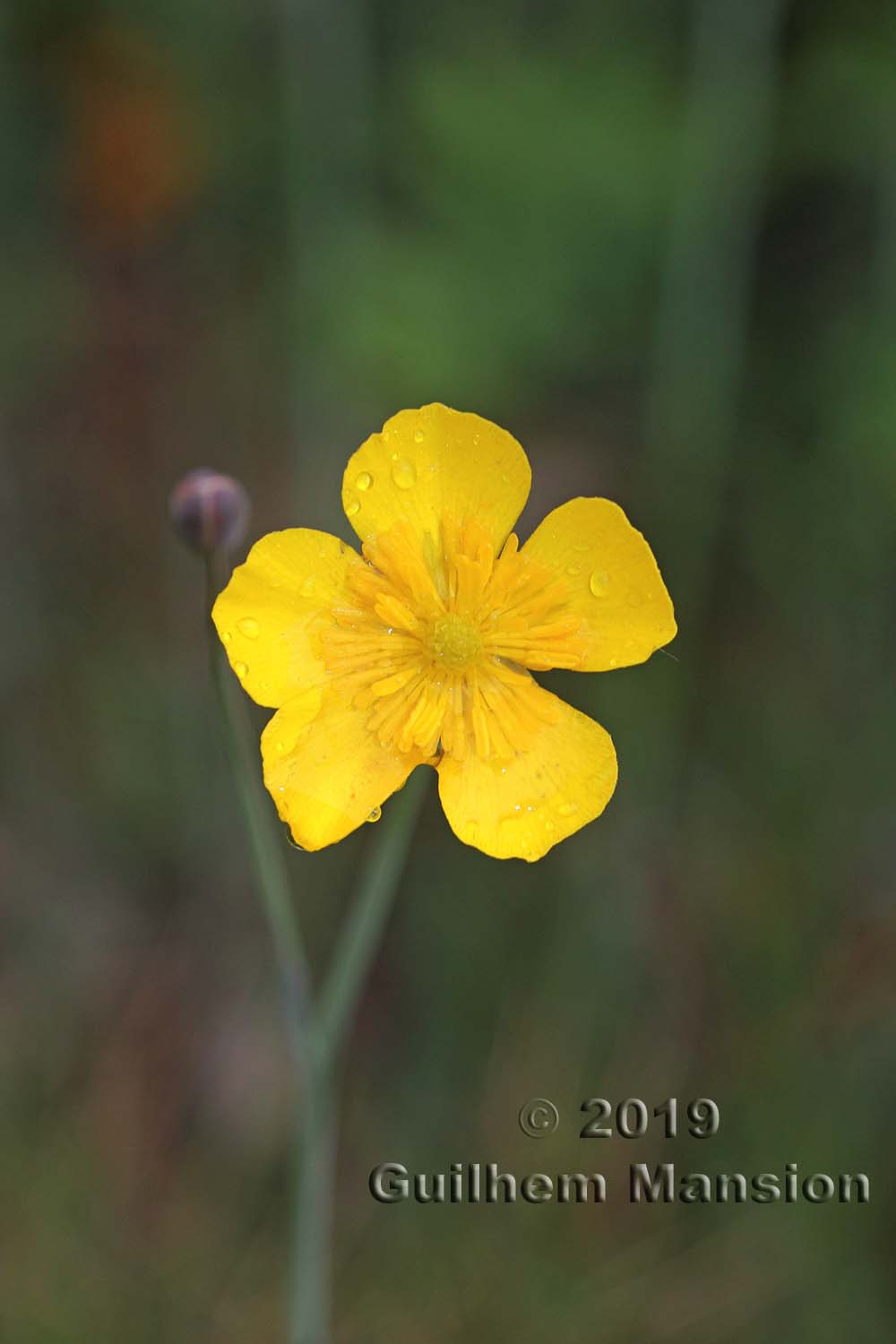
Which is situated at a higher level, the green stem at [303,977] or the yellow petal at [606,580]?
the yellow petal at [606,580]

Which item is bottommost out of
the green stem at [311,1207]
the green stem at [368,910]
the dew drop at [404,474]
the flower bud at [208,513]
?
the green stem at [311,1207]

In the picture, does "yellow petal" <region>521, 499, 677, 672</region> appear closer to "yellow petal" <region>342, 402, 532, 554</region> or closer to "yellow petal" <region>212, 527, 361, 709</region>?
"yellow petal" <region>342, 402, 532, 554</region>

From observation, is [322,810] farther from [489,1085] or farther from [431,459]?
[489,1085]

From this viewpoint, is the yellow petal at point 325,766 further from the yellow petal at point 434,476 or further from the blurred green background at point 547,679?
the blurred green background at point 547,679

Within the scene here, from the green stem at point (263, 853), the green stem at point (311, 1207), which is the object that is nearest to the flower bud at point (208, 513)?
the green stem at point (263, 853)

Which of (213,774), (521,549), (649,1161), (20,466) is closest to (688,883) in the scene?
(649,1161)

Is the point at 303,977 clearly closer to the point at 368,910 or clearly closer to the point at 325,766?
the point at 368,910
